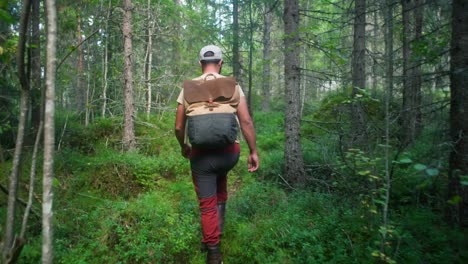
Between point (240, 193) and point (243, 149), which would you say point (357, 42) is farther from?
point (240, 193)

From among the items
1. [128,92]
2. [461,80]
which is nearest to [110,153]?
[128,92]

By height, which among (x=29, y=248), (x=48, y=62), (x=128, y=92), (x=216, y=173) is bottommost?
(x=29, y=248)

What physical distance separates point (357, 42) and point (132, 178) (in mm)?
7069

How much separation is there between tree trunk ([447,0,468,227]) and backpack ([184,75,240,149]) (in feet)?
8.56

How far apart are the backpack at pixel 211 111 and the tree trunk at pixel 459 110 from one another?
103 inches

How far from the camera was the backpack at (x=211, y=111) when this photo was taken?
3229mm

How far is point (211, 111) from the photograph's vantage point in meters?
3.29

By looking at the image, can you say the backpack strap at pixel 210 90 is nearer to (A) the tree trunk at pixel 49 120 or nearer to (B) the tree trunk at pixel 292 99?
(A) the tree trunk at pixel 49 120

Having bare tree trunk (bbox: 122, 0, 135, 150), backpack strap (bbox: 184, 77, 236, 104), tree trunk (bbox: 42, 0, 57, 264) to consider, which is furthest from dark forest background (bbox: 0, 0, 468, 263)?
backpack strap (bbox: 184, 77, 236, 104)

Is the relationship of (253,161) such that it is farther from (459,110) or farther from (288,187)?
(288,187)

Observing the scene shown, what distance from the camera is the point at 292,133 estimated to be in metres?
6.40

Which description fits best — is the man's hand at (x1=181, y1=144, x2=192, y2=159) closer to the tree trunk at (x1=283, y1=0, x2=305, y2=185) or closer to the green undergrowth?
the green undergrowth

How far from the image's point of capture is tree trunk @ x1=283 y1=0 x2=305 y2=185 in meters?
6.29

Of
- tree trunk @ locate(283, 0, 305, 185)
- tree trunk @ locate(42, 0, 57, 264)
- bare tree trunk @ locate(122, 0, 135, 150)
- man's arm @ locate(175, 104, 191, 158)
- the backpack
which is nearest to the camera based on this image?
tree trunk @ locate(42, 0, 57, 264)
